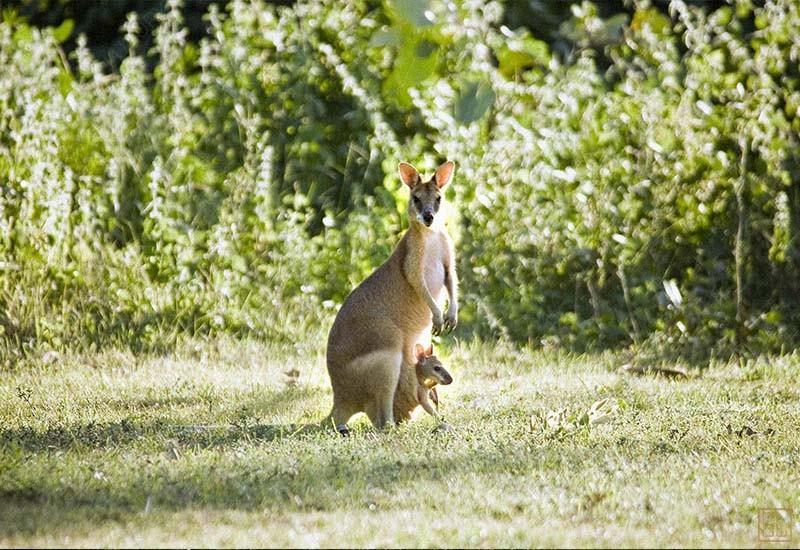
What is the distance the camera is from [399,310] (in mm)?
6465

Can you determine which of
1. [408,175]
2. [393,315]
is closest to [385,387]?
[393,315]

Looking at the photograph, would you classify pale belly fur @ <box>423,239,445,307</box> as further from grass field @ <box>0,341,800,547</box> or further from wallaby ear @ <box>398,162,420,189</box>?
grass field @ <box>0,341,800,547</box>

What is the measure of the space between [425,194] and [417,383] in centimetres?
91

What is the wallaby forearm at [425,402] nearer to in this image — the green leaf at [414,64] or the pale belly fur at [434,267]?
the pale belly fur at [434,267]

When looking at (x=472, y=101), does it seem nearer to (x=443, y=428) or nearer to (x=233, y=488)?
(x=233, y=488)

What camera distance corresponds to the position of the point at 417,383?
650 centimetres

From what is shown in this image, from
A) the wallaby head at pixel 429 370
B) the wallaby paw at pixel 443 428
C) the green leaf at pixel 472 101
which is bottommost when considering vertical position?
the wallaby paw at pixel 443 428

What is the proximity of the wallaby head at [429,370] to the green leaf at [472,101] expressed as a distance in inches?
130

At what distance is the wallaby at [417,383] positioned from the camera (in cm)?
644

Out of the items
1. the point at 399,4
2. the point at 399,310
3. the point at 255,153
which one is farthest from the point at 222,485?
the point at 255,153

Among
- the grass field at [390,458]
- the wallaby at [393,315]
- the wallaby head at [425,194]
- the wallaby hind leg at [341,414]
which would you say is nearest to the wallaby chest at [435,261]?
the wallaby at [393,315]

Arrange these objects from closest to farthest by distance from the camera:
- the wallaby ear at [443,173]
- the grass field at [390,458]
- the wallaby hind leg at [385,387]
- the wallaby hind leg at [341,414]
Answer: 1. the grass field at [390,458]
2. the wallaby hind leg at [385,387]
3. the wallaby hind leg at [341,414]
4. the wallaby ear at [443,173]

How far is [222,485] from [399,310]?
172 cm

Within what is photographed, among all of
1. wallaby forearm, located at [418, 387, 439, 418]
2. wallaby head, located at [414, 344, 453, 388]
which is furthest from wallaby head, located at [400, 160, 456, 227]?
wallaby forearm, located at [418, 387, 439, 418]
